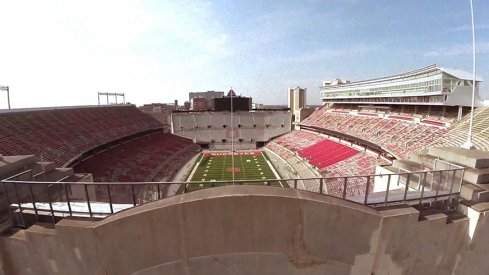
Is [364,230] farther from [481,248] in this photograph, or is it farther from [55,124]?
[55,124]

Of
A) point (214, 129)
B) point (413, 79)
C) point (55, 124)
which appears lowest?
point (214, 129)

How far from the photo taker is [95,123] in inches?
1224

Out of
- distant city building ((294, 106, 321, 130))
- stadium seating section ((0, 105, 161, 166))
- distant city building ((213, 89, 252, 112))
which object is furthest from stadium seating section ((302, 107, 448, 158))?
stadium seating section ((0, 105, 161, 166))

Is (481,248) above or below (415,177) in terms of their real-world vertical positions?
below

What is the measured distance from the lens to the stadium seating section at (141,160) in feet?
75.4

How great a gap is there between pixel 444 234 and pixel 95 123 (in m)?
35.2

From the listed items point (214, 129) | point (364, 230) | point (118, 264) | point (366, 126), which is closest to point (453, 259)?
point (364, 230)

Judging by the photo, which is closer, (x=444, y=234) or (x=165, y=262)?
(x=165, y=262)

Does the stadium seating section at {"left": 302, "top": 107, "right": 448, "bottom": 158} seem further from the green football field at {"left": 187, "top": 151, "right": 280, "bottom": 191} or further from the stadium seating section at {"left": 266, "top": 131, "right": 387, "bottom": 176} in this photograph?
the green football field at {"left": 187, "top": 151, "right": 280, "bottom": 191}

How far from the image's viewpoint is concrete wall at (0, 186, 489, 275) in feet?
14.9

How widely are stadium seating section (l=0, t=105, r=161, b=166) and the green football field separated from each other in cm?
1134

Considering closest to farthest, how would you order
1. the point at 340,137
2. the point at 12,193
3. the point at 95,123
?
the point at 12,193 < the point at 95,123 < the point at 340,137

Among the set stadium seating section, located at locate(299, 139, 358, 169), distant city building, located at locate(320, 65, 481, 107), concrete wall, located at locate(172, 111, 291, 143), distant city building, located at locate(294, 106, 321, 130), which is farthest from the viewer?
distant city building, located at locate(294, 106, 321, 130)

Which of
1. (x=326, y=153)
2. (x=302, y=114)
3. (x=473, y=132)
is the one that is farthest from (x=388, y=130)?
(x=302, y=114)
